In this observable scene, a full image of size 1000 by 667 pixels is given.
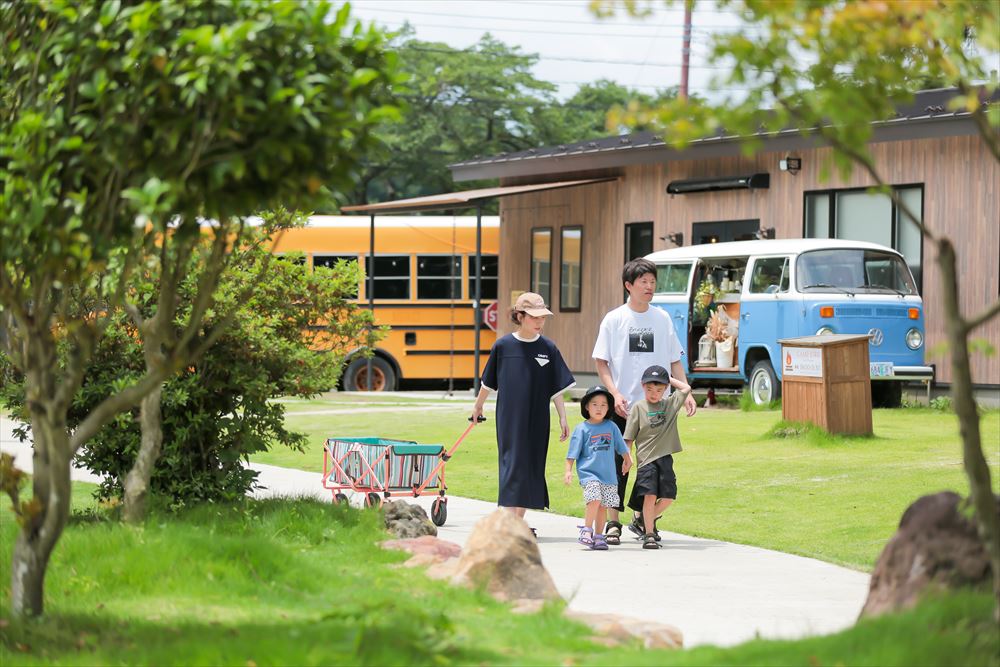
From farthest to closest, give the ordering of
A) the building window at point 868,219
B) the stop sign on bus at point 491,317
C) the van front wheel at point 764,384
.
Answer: the stop sign on bus at point 491,317 < the building window at point 868,219 < the van front wheel at point 764,384

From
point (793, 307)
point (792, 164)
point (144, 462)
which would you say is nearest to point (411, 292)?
point (792, 164)

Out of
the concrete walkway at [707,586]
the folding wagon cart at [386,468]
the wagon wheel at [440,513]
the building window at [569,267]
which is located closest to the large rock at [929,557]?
the concrete walkway at [707,586]

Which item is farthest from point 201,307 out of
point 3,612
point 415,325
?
point 415,325

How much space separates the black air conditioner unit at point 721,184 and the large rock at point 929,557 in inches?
746

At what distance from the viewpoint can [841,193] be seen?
2377 cm

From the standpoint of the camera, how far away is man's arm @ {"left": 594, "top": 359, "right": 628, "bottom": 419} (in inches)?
406

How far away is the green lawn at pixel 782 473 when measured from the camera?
10812 mm

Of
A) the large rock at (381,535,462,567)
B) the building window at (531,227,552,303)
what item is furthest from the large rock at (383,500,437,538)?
the building window at (531,227,552,303)

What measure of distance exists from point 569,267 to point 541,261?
0.84 meters

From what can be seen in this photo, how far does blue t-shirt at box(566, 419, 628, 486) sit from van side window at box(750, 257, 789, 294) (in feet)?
39.5

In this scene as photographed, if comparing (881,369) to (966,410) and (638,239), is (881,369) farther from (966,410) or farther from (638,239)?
(966,410)

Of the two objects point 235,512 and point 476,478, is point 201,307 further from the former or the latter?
point 476,478

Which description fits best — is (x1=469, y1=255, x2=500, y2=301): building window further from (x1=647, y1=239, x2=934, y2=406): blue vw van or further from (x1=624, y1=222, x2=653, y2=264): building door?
(x1=647, y1=239, x2=934, y2=406): blue vw van

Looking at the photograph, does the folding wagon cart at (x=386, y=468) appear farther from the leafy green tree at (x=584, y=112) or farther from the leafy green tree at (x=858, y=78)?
the leafy green tree at (x=584, y=112)
